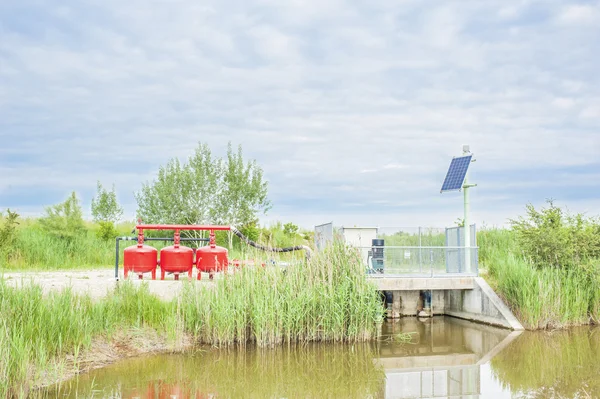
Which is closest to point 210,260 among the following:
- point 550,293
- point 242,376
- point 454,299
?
point 242,376

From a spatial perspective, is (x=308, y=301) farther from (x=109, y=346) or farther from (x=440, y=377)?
(x=109, y=346)

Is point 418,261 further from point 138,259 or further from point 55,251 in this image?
point 55,251

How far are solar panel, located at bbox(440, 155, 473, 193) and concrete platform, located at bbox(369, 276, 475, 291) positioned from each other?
2.79 meters

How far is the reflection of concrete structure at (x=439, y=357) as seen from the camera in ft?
33.7

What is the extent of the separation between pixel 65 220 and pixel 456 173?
55.2 ft

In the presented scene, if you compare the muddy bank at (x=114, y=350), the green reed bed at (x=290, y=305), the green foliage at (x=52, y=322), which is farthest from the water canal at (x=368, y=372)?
the green foliage at (x=52, y=322)

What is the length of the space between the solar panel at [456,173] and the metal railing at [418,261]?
191 cm

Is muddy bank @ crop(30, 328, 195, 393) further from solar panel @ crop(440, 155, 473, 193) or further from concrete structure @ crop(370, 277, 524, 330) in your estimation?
solar panel @ crop(440, 155, 473, 193)

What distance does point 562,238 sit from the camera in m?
16.8

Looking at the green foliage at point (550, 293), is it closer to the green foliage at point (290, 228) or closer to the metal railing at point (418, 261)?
the metal railing at point (418, 261)

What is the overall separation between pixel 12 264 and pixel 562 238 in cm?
1879

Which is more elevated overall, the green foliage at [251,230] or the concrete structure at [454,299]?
the green foliage at [251,230]

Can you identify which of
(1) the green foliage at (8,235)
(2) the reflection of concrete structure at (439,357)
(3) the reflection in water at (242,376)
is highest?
(1) the green foliage at (8,235)

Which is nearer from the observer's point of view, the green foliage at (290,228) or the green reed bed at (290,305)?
the green reed bed at (290,305)
